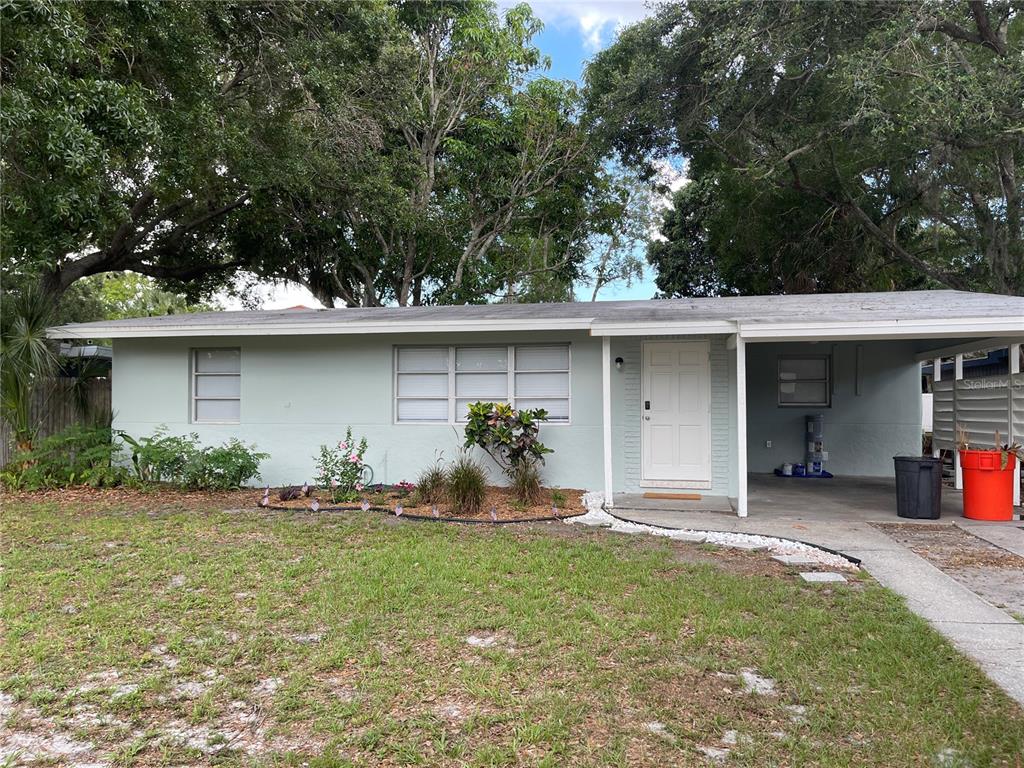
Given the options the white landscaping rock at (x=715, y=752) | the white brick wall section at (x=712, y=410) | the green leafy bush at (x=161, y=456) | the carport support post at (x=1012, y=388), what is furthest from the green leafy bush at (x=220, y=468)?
the carport support post at (x=1012, y=388)

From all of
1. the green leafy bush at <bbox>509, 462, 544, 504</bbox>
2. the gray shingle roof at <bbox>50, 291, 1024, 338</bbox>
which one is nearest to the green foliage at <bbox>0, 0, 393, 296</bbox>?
the gray shingle roof at <bbox>50, 291, 1024, 338</bbox>

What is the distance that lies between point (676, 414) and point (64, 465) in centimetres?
879

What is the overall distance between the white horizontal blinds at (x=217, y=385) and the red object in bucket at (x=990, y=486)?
9.83 m

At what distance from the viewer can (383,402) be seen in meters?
8.91

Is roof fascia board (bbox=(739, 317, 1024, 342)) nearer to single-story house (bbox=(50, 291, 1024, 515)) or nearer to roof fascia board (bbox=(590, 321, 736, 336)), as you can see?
single-story house (bbox=(50, 291, 1024, 515))

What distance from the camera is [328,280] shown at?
17656mm

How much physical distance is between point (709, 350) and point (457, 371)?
138 inches

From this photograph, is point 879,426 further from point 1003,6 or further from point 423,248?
point 423,248

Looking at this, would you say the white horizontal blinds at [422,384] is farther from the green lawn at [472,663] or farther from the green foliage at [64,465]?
the green foliage at [64,465]

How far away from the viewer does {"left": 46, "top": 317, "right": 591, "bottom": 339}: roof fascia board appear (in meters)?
7.83

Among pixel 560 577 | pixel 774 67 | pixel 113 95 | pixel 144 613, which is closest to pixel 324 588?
pixel 144 613

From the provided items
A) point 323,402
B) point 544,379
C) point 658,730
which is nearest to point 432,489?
point 544,379

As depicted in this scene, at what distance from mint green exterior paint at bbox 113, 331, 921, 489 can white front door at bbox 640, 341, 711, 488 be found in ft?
0.36

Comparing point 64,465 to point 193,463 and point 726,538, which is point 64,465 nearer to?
point 193,463
